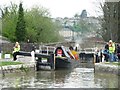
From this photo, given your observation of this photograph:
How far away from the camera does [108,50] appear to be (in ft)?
101

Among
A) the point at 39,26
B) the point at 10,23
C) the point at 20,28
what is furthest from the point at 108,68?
the point at 39,26

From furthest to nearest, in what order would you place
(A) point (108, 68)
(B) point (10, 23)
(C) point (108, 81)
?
(B) point (10, 23), (A) point (108, 68), (C) point (108, 81)

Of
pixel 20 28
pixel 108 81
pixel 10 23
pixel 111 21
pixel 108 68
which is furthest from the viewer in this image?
pixel 10 23

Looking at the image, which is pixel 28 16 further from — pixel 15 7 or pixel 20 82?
pixel 20 82

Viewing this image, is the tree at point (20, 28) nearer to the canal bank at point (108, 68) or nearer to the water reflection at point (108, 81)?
the canal bank at point (108, 68)

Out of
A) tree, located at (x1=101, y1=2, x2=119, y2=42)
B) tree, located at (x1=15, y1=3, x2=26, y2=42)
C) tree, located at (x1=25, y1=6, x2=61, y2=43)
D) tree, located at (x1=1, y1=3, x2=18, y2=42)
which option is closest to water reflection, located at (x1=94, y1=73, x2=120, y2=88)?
tree, located at (x1=101, y1=2, x2=119, y2=42)

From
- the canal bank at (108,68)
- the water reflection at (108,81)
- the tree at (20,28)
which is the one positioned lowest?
the water reflection at (108,81)

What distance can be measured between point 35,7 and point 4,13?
6.78 metres

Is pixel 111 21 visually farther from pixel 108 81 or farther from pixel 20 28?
pixel 108 81

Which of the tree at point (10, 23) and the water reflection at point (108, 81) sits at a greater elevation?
the tree at point (10, 23)

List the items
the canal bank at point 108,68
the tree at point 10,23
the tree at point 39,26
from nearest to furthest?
the canal bank at point 108,68 → the tree at point 10,23 → the tree at point 39,26

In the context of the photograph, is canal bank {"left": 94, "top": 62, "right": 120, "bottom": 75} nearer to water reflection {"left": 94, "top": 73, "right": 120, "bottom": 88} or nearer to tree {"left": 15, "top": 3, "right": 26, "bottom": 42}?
water reflection {"left": 94, "top": 73, "right": 120, "bottom": 88}

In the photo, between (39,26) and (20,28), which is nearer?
(20,28)

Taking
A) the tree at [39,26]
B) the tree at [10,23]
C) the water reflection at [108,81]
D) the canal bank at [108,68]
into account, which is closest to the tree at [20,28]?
the tree at [10,23]
